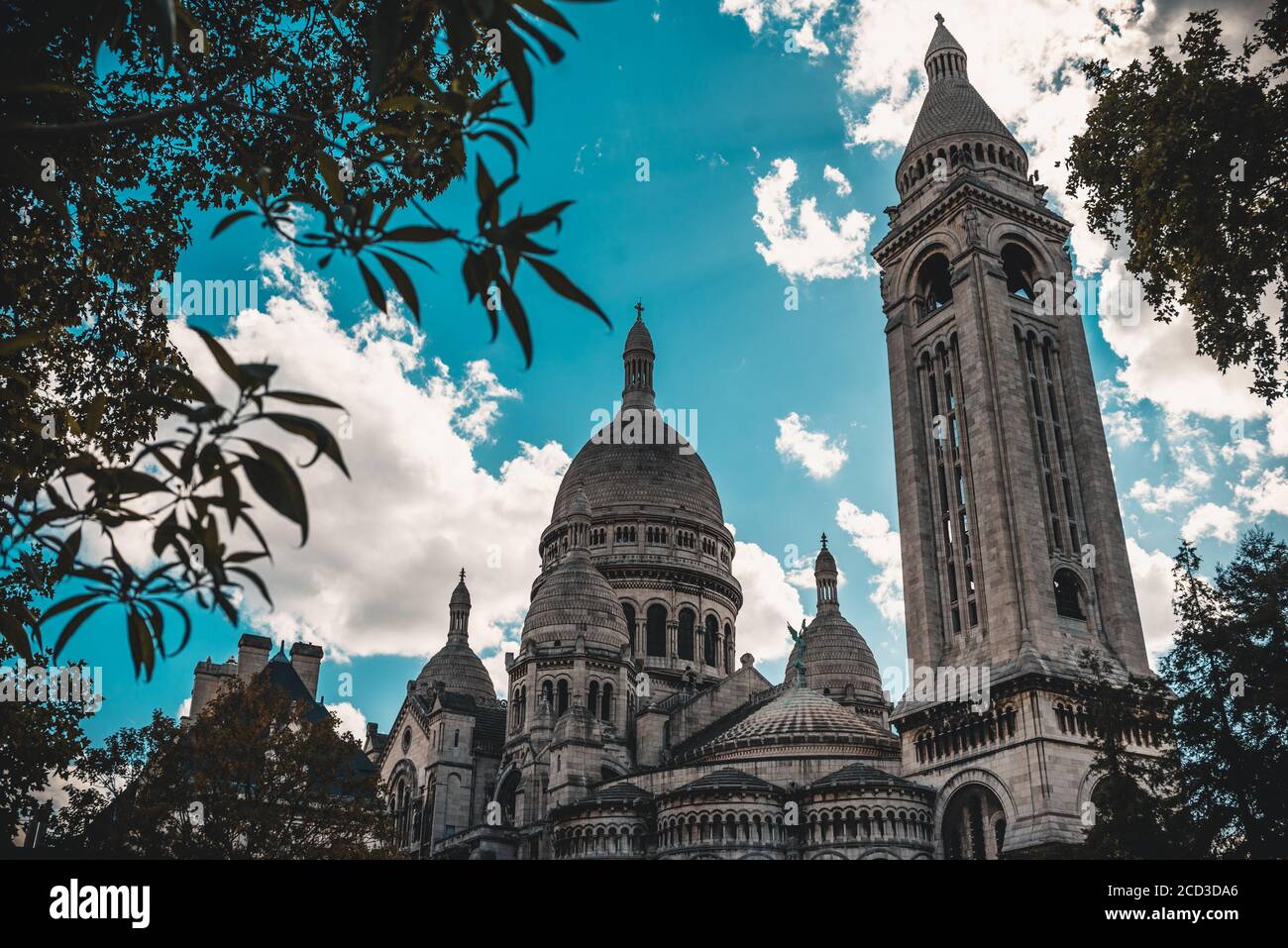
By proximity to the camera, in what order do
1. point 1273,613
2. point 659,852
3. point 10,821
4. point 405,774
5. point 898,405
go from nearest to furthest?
1. point 10,821
2. point 1273,613
3. point 659,852
4. point 898,405
5. point 405,774

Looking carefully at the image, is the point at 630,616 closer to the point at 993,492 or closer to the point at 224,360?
the point at 993,492

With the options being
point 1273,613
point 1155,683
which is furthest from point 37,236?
point 1155,683

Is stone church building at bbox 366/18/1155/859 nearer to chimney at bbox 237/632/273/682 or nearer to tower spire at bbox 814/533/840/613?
tower spire at bbox 814/533/840/613

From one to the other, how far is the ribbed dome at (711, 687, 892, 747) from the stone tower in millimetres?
5103

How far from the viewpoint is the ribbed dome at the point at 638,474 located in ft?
252

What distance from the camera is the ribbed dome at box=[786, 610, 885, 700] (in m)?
63.8

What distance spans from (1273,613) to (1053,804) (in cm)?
1080

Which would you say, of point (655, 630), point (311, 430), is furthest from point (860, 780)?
point (311, 430)

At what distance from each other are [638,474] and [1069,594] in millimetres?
41077

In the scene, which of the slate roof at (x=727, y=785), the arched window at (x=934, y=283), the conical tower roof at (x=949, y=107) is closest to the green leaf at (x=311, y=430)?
the slate roof at (x=727, y=785)
